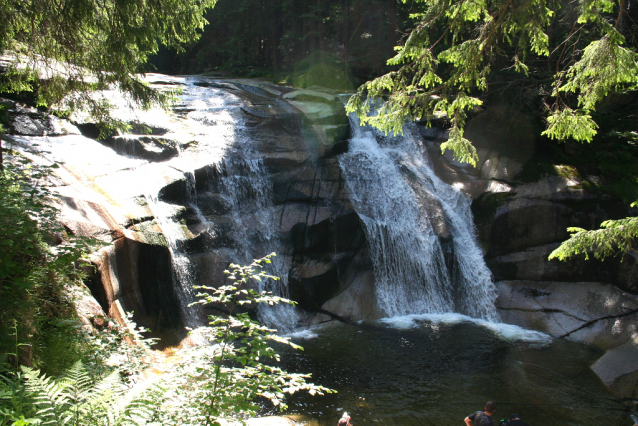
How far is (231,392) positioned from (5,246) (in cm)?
269

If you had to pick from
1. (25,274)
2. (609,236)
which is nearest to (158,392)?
(25,274)

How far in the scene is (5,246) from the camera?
13.1ft

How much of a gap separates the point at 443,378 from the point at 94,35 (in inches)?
357

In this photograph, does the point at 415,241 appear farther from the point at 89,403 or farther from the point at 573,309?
the point at 89,403

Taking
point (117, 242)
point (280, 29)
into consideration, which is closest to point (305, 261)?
point (117, 242)

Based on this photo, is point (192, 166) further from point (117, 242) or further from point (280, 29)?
point (280, 29)

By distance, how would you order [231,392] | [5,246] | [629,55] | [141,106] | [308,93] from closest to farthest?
1. [231,392]
2. [5,246]
3. [629,55]
4. [141,106]
5. [308,93]

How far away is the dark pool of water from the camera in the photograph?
7156 mm

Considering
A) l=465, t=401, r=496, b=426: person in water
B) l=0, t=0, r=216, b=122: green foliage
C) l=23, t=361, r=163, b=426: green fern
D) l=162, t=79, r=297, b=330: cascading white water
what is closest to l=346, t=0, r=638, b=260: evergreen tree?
l=465, t=401, r=496, b=426: person in water

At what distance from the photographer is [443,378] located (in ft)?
27.5

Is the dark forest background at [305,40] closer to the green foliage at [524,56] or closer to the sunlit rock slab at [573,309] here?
the sunlit rock slab at [573,309]

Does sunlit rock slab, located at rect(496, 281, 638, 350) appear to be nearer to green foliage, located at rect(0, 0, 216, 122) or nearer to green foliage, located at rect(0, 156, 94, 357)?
green foliage, located at rect(0, 0, 216, 122)

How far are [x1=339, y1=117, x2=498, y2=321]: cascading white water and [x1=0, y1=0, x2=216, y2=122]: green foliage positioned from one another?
301 inches

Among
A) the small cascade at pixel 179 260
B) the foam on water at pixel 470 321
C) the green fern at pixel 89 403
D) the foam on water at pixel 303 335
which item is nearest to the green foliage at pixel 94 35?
the small cascade at pixel 179 260
